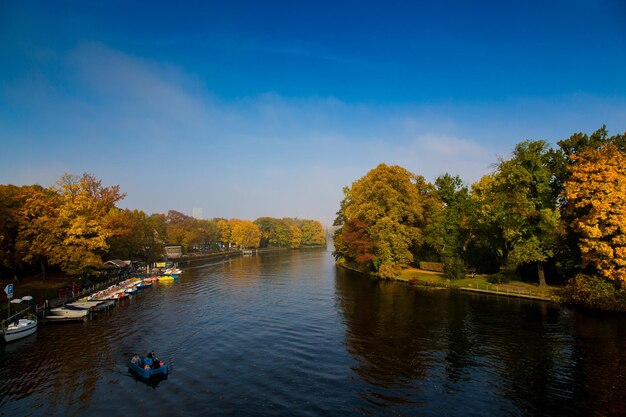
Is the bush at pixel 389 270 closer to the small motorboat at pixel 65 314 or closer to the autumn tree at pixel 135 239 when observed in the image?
the small motorboat at pixel 65 314

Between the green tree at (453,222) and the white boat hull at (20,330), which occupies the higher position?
the green tree at (453,222)

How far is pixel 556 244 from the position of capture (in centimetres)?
4772

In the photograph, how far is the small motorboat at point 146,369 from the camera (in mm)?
25984

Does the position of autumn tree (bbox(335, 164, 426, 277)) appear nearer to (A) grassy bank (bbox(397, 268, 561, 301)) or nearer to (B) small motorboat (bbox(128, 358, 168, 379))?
(A) grassy bank (bbox(397, 268, 561, 301))

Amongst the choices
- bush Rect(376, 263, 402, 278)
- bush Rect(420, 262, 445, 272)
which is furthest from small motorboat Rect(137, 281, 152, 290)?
bush Rect(420, 262, 445, 272)

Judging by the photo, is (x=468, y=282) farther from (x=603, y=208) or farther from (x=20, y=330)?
(x=20, y=330)

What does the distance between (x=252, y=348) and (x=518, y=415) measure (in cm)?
2151

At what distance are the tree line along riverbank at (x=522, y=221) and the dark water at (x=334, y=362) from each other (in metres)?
7.21

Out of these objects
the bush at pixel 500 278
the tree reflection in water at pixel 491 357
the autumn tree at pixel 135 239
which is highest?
the autumn tree at pixel 135 239

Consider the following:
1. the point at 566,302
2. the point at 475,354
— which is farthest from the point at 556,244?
the point at 475,354

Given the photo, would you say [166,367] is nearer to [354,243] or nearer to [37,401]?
[37,401]

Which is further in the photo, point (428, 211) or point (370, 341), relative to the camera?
point (428, 211)

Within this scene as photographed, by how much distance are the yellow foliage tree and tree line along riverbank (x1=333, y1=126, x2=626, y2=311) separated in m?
0.10

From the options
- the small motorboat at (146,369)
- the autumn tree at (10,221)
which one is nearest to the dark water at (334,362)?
the small motorboat at (146,369)
